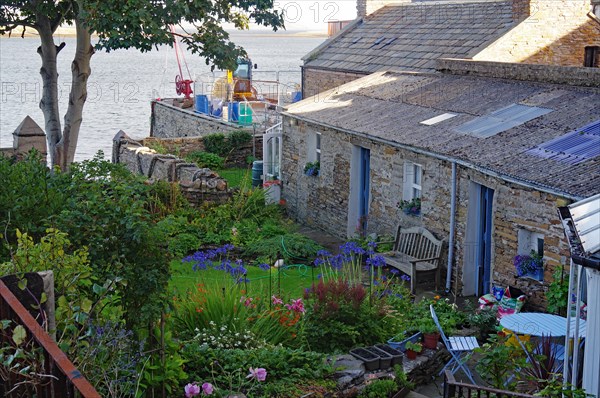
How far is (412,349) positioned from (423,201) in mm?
5743

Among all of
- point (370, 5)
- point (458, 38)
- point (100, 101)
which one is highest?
point (370, 5)

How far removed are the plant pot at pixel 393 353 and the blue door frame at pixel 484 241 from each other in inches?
172

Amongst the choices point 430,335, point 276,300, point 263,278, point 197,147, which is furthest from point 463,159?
point 197,147

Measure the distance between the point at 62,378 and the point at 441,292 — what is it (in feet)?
37.0

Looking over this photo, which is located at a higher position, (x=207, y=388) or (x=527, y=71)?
(x=527, y=71)

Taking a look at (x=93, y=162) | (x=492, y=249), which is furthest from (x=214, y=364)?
(x=492, y=249)

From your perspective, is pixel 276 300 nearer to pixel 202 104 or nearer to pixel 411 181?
pixel 411 181

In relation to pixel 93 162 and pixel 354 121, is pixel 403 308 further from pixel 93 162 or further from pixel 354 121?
pixel 354 121

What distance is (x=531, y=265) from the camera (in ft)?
43.1

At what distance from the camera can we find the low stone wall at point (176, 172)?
836 inches

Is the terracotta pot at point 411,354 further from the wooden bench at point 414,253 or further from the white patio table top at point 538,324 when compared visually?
the wooden bench at point 414,253

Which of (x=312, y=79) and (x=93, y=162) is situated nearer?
(x=93, y=162)

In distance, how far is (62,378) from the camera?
192 inches

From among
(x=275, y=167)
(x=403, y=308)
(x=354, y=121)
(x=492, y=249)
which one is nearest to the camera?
(x=403, y=308)
